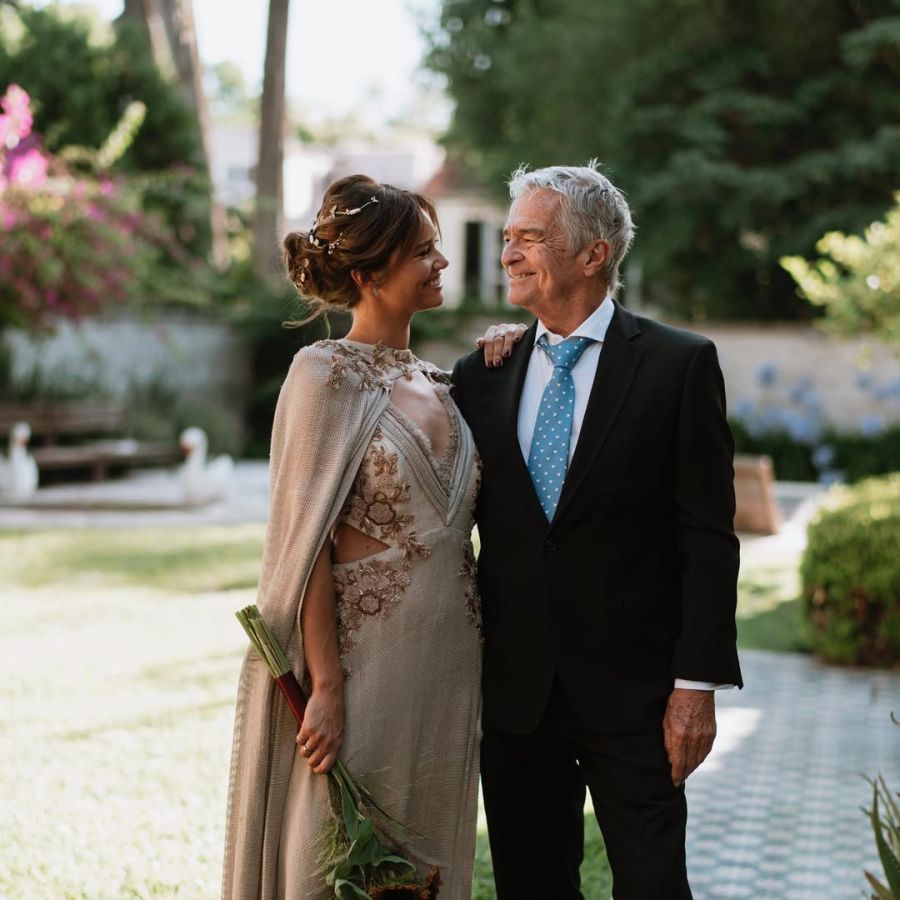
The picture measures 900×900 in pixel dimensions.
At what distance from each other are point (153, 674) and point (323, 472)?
15.5ft

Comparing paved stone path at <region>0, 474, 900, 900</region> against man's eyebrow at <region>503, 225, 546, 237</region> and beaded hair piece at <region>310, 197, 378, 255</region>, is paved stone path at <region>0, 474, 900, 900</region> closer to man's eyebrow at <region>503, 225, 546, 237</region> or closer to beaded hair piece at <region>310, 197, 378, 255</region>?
→ man's eyebrow at <region>503, 225, 546, 237</region>

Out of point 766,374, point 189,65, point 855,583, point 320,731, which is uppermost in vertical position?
point 189,65

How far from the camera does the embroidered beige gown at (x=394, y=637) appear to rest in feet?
9.80

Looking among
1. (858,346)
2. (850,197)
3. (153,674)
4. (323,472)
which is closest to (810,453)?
(858,346)

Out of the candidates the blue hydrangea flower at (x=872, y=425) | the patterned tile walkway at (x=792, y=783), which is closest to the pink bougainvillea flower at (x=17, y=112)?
the patterned tile walkway at (x=792, y=783)

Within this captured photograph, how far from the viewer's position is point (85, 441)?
18188 millimetres

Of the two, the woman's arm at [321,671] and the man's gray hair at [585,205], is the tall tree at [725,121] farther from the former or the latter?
the woman's arm at [321,671]

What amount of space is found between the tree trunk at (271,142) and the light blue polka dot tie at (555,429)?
2122 centimetres

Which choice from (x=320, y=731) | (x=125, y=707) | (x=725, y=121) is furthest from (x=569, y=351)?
(x=725, y=121)

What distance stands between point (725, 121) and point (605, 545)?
19.0 metres

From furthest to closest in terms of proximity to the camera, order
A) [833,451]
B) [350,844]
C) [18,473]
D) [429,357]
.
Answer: [429,357] → [833,451] → [18,473] → [350,844]

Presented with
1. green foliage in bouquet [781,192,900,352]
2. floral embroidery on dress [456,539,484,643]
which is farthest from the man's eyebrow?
green foliage in bouquet [781,192,900,352]

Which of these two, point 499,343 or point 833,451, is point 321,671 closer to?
point 499,343

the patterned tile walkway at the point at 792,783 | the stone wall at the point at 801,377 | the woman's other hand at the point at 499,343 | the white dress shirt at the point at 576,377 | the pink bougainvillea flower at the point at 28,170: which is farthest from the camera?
the stone wall at the point at 801,377
